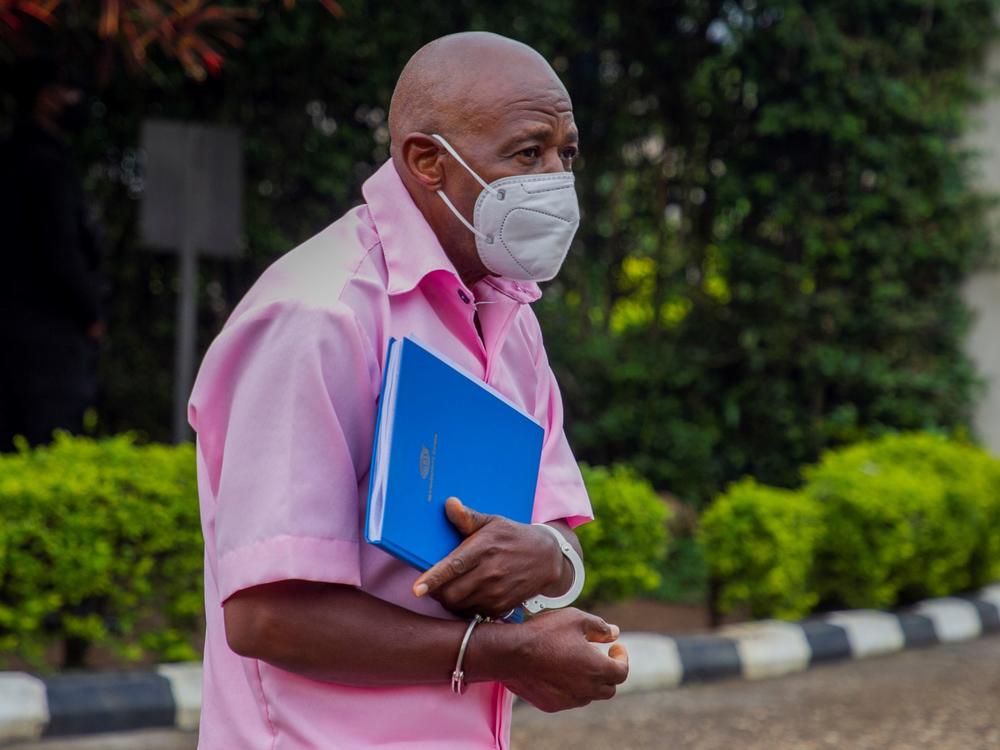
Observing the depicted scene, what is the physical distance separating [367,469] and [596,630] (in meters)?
0.31

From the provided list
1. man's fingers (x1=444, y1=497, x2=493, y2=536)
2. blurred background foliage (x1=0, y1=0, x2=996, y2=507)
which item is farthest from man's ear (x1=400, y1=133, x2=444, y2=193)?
blurred background foliage (x1=0, y1=0, x2=996, y2=507)

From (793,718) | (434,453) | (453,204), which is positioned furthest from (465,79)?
(793,718)

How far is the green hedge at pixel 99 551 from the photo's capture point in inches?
181

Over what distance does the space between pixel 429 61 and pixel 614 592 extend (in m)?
4.29

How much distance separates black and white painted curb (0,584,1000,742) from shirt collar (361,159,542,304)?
122 inches

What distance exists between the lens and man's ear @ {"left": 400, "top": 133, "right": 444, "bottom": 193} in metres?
1.60

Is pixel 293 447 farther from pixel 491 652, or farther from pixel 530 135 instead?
pixel 530 135

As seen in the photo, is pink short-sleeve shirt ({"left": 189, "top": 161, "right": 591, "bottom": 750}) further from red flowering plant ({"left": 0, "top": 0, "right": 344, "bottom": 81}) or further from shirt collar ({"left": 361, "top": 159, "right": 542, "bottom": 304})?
red flowering plant ({"left": 0, "top": 0, "right": 344, "bottom": 81})

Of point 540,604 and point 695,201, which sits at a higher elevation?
point 695,201

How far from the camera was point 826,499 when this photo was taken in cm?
660

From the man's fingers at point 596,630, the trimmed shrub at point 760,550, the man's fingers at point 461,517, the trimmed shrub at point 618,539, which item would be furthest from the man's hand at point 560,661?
the trimmed shrub at point 760,550

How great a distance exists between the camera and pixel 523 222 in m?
1.69

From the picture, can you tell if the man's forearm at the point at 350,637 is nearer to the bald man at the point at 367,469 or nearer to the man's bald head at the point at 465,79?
the bald man at the point at 367,469

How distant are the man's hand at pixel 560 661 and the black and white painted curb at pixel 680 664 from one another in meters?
3.12
